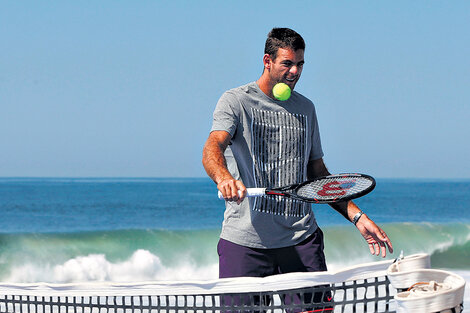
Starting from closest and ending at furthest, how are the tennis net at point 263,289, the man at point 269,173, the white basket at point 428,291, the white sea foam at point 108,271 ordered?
the white basket at point 428,291 < the tennis net at point 263,289 < the man at point 269,173 < the white sea foam at point 108,271

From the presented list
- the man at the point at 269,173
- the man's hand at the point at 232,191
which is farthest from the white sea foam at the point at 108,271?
the man's hand at the point at 232,191

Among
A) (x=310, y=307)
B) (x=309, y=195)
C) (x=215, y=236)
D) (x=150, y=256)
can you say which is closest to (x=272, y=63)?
(x=309, y=195)

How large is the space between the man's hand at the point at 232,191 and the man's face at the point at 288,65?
830 millimetres

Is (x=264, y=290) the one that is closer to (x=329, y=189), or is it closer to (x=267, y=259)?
(x=267, y=259)

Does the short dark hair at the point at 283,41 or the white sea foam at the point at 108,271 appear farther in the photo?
the white sea foam at the point at 108,271

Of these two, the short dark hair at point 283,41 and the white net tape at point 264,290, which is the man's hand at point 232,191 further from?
the short dark hair at point 283,41

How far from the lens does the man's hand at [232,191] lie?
120 inches

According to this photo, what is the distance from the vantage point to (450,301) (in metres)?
2.64

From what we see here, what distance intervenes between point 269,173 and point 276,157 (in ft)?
0.30

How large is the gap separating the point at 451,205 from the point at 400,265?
46894 mm

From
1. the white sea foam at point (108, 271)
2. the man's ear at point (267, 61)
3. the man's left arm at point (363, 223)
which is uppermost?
the man's ear at point (267, 61)

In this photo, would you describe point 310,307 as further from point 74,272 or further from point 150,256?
point 150,256

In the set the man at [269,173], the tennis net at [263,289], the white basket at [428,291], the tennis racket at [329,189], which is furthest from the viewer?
the man at [269,173]

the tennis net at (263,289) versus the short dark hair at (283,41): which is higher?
the short dark hair at (283,41)
